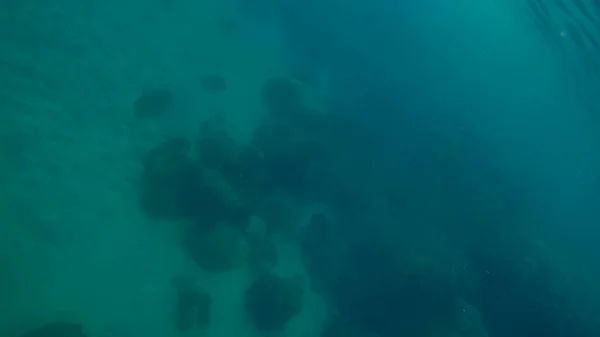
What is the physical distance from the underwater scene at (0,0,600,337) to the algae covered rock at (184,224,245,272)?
0.18 feet

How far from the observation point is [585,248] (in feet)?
76.0

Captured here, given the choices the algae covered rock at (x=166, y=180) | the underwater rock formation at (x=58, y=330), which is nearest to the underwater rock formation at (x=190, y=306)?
the algae covered rock at (x=166, y=180)

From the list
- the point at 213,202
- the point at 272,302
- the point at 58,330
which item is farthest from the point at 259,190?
the point at 58,330

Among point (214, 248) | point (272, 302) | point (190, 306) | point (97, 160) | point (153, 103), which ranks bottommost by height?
point (190, 306)

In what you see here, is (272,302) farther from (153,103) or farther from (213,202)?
(153,103)

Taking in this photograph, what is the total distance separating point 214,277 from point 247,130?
6.97 metres

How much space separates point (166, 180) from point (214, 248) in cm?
318

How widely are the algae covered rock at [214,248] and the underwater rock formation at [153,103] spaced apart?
573 centimetres


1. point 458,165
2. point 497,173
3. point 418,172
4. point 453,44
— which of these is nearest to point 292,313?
point 418,172

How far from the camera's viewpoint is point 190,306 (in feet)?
47.0

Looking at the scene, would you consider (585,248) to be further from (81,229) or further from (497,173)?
(81,229)

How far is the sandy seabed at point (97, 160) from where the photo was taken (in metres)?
13.4

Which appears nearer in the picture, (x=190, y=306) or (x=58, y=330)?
(x=58, y=330)

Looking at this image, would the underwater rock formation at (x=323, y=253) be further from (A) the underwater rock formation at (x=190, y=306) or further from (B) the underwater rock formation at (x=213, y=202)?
(A) the underwater rock formation at (x=190, y=306)
